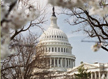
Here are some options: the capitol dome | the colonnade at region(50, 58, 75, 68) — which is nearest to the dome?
the capitol dome

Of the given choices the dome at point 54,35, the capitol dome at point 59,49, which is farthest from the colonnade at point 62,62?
the dome at point 54,35

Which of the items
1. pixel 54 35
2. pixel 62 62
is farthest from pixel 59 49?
pixel 54 35

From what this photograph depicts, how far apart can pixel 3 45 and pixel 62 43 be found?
373ft

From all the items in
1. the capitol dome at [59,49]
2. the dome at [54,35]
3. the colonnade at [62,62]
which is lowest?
the colonnade at [62,62]

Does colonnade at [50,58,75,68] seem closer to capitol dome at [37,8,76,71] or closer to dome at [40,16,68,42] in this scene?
capitol dome at [37,8,76,71]

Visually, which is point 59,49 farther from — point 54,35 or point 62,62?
point 54,35

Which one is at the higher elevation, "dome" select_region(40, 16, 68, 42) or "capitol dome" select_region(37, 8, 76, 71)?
"dome" select_region(40, 16, 68, 42)

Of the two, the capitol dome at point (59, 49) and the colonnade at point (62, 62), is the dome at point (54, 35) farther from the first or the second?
the colonnade at point (62, 62)

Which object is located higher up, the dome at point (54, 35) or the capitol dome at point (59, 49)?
the dome at point (54, 35)

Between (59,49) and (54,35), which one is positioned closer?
(59,49)

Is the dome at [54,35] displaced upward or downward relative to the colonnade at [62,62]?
upward

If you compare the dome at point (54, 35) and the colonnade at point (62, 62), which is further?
the dome at point (54, 35)

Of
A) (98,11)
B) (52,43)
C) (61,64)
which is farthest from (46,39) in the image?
(98,11)

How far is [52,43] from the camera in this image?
116312mm
